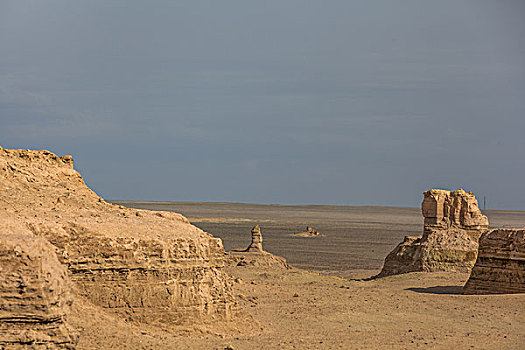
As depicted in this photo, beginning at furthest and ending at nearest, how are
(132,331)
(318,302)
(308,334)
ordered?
(318,302) → (308,334) → (132,331)

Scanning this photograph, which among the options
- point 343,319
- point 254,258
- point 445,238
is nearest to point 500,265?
point 343,319

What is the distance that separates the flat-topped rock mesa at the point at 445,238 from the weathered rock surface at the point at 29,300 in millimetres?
20063

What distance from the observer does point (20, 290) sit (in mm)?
8797

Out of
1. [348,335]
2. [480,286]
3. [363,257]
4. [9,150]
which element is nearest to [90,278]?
A: [9,150]

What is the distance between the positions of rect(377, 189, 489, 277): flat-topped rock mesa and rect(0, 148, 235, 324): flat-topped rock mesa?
15.6m

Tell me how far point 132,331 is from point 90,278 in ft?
3.66

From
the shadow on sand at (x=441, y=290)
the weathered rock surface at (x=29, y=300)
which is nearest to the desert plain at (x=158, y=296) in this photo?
the weathered rock surface at (x=29, y=300)

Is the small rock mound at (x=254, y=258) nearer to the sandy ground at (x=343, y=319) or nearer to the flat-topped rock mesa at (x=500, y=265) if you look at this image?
the sandy ground at (x=343, y=319)

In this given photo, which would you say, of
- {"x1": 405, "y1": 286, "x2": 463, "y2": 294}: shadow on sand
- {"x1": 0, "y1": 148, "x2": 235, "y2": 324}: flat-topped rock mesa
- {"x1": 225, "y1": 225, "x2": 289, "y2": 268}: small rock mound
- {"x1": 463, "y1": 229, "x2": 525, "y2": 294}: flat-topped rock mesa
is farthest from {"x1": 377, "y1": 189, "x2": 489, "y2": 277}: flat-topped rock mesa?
{"x1": 0, "y1": 148, "x2": 235, "y2": 324}: flat-topped rock mesa

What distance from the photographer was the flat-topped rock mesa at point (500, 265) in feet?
65.1

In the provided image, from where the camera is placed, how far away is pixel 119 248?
38.4 ft

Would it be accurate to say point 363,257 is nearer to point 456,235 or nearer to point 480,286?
point 456,235

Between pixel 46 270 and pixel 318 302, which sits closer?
pixel 46 270

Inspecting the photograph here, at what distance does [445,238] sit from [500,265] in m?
7.16
